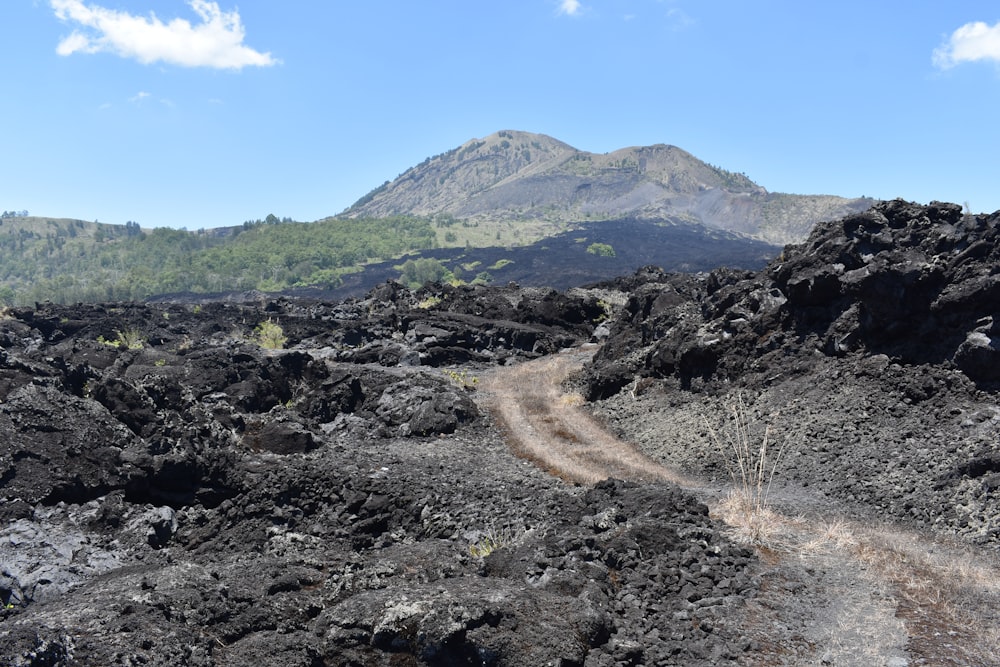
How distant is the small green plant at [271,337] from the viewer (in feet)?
122

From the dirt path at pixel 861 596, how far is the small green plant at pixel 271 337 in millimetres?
27955

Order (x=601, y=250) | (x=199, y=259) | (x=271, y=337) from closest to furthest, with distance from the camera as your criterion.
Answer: (x=271, y=337), (x=601, y=250), (x=199, y=259)

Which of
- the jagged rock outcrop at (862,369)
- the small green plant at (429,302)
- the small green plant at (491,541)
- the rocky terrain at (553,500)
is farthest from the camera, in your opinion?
the small green plant at (429,302)

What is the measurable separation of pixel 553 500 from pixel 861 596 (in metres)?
4.95

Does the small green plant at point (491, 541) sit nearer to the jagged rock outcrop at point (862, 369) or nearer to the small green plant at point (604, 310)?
the jagged rock outcrop at point (862, 369)

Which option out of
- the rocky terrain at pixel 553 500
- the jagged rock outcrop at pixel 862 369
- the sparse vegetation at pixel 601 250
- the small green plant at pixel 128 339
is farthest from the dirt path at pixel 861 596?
the sparse vegetation at pixel 601 250

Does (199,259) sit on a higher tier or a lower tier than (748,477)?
higher

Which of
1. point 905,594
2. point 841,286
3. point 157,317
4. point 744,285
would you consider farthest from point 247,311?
point 905,594

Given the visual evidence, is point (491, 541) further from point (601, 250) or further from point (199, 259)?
point (199, 259)

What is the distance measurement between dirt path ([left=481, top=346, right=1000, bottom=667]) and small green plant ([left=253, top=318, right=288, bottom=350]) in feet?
91.7

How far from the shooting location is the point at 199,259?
132750 mm

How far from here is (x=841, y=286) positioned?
18609 millimetres

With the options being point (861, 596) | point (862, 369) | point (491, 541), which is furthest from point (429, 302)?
point (861, 596)

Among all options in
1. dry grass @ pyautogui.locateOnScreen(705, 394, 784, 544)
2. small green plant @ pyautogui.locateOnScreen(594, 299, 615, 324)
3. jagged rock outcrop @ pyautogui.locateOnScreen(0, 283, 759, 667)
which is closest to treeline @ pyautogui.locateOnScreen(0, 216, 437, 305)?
small green plant @ pyautogui.locateOnScreen(594, 299, 615, 324)
